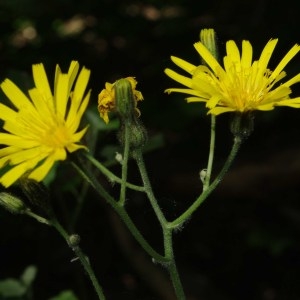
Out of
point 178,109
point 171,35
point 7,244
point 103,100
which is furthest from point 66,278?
point 103,100

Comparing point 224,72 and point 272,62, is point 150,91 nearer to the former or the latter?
point 272,62

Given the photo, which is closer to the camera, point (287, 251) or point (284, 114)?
point (287, 251)

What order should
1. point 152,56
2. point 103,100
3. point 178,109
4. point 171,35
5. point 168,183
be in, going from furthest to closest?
1. point 152,56
2. point 171,35
3. point 168,183
4. point 178,109
5. point 103,100

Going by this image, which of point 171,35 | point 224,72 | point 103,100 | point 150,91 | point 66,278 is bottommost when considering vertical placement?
point 66,278

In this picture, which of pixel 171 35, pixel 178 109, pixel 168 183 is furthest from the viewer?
pixel 171 35

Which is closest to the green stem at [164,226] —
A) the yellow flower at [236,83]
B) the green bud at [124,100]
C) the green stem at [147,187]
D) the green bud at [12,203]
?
the green stem at [147,187]

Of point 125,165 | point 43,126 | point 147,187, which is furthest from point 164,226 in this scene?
point 43,126

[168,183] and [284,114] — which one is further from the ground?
[284,114]

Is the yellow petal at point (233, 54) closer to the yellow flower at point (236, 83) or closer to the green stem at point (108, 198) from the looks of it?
the yellow flower at point (236, 83)

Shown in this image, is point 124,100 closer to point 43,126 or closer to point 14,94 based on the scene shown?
point 43,126
